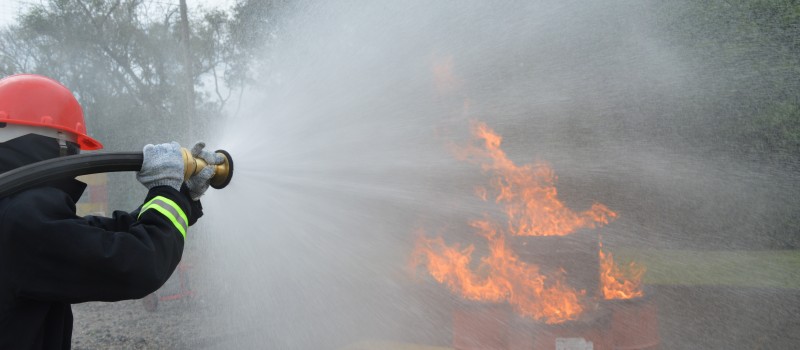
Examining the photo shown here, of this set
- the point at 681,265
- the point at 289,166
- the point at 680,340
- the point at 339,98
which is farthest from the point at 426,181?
the point at 681,265

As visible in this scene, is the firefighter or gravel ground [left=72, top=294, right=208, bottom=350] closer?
the firefighter

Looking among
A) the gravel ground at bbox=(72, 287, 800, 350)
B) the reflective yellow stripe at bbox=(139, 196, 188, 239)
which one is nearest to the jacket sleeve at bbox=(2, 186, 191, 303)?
the reflective yellow stripe at bbox=(139, 196, 188, 239)

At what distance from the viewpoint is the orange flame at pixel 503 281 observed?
424 cm

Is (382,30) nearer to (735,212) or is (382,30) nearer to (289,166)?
(289,166)

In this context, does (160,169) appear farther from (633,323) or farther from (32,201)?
(633,323)

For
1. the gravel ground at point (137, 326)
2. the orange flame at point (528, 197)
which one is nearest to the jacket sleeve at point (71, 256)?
the orange flame at point (528, 197)

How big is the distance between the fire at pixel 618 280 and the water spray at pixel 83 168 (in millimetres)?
3137

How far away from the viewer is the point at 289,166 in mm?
5086

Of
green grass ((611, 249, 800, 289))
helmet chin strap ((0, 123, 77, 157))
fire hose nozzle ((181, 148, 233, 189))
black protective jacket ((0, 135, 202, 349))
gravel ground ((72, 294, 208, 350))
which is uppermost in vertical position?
green grass ((611, 249, 800, 289))

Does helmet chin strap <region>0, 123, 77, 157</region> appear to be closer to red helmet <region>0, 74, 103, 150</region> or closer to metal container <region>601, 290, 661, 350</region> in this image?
red helmet <region>0, 74, 103, 150</region>

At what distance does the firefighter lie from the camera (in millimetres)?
1714

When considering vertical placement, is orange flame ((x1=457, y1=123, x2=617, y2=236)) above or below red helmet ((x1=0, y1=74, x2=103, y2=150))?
above

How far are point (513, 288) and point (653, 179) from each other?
5531mm

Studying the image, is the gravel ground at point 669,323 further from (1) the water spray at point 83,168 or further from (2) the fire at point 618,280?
(1) the water spray at point 83,168
